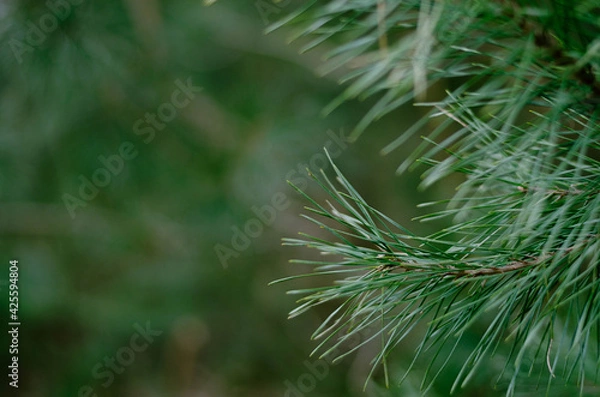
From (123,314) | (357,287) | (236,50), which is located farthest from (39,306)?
(357,287)

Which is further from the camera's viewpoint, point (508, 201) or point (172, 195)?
point (172, 195)

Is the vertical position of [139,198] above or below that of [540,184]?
below

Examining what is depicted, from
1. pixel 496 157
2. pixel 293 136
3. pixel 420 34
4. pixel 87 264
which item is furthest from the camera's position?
pixel 87 264

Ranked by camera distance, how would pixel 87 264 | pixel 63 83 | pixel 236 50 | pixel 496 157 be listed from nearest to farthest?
pixel 496 157
pixel 63 83
pixel 236 50
pixel 87 264

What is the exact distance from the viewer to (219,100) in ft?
7.36

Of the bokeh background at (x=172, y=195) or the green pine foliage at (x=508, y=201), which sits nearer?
the green pine foliage at (x=508, y=201)

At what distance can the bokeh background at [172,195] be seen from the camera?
1.86 m

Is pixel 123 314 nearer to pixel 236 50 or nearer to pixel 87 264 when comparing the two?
pixel 87 264

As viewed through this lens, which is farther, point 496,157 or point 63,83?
point 63,83

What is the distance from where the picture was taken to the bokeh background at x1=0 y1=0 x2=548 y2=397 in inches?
73.2

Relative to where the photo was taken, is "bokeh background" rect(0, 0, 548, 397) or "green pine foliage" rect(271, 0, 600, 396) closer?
"green pine foliage" rect(271, 0, 600, 396)

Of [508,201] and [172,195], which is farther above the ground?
[508,201]

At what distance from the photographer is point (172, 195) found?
235 centimetres

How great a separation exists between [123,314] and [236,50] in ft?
3.49
